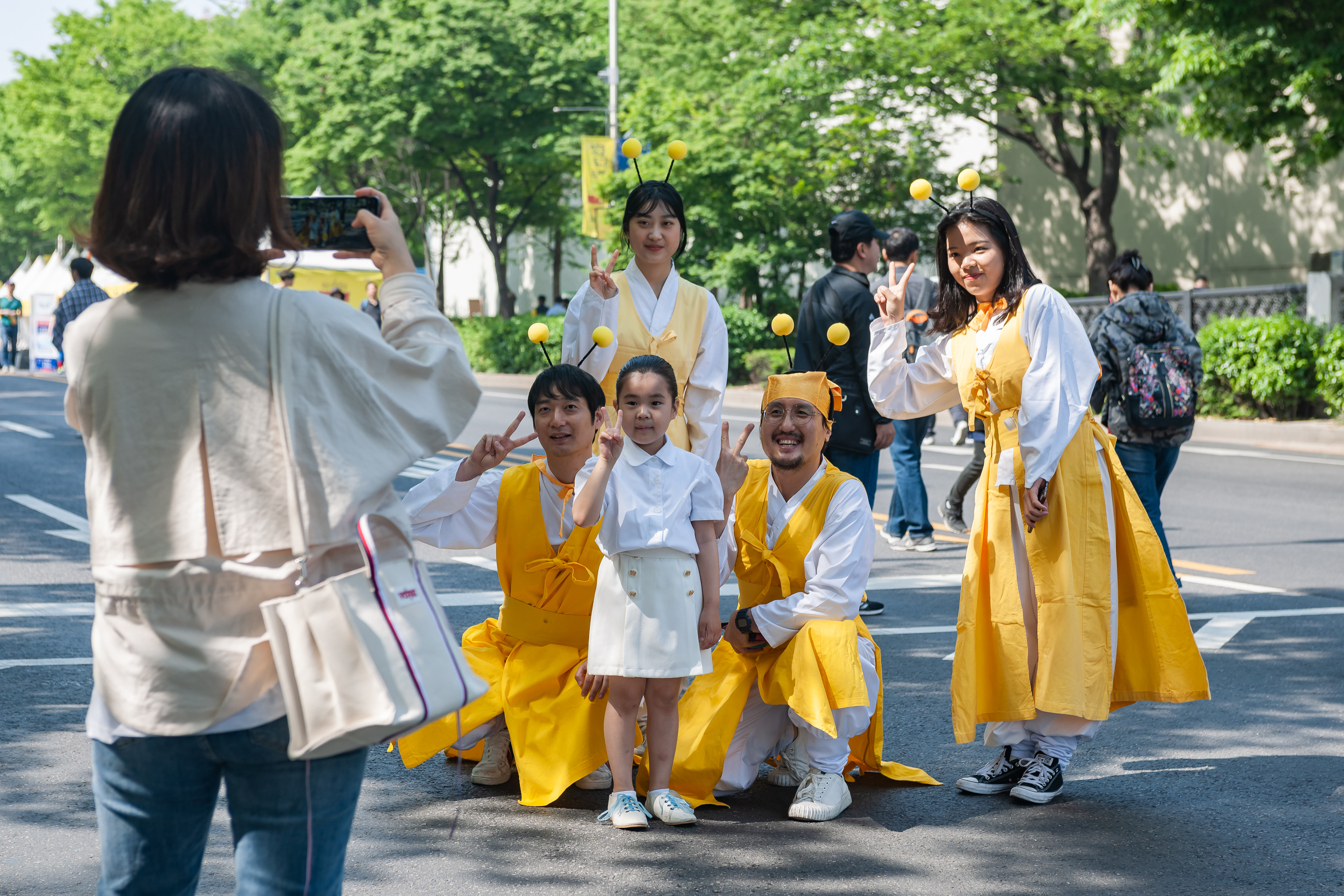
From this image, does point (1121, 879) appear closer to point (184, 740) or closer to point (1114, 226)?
point (184, 740)

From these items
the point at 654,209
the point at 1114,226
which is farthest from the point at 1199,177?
the point at 654,209

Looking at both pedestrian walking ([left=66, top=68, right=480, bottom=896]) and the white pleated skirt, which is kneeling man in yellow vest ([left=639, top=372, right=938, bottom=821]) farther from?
pedestrian walking ([left=66, top=68, right=480, bottom=896])

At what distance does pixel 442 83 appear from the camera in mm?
30812

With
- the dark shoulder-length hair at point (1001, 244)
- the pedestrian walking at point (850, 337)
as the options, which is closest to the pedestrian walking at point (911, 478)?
the pedestrian walking at point (850, 337)

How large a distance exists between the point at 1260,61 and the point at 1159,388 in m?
11.8

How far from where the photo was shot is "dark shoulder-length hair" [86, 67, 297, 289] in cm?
190

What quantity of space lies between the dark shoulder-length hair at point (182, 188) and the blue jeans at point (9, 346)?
35059 millimetres

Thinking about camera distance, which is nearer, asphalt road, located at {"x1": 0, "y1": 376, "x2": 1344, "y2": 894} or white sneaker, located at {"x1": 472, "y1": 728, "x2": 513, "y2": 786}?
asphalt road, located at {"x1": 0, "y1": 376, "x2": 1344, "y2": 894}

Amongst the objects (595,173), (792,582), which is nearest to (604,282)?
(792,582)

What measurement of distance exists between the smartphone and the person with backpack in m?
5.30

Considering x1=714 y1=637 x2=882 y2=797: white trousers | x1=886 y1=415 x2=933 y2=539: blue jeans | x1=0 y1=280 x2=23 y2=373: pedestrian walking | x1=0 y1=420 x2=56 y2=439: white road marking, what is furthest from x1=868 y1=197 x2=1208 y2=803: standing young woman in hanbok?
x1=0 y1=280 x2=23 y2=373: pedestrian walking

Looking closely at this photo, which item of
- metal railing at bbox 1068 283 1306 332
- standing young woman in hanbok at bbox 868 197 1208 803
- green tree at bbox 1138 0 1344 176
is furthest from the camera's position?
metal railing at bbox 1068 283 1306 332

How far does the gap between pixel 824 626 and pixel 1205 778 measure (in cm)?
142

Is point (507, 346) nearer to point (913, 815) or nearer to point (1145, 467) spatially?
point (1145, 467)
